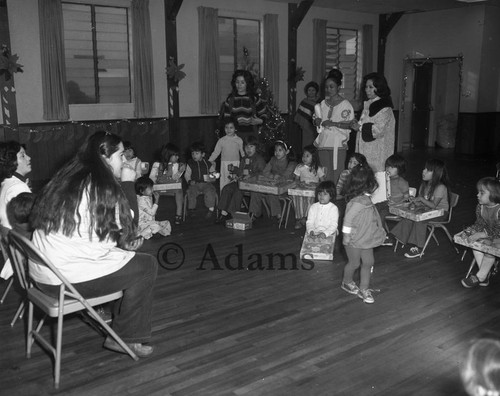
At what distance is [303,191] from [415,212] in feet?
4.36

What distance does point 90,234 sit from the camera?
310cm

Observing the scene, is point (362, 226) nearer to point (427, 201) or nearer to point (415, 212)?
point (415, 212)

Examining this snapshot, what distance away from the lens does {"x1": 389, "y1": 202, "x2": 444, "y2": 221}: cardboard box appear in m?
5.18

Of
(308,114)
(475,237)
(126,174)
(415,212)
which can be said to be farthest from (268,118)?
(475,237)

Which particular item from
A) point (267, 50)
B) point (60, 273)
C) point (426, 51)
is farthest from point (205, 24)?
point (60, 273)

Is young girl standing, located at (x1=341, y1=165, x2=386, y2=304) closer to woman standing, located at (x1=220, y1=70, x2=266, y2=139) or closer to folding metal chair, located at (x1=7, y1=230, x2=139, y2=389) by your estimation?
folding metal chair, located at (x1=7, y1=230, x2=139, y2=389)

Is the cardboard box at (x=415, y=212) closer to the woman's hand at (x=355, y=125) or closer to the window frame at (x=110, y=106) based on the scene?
the woman's hand at (x=355, y=125)

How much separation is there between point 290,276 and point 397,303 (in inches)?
39.4

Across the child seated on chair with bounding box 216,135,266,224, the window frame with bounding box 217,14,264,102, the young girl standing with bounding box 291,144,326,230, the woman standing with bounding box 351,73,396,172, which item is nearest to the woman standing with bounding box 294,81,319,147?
the window frame with bounding box 217,14,264,102

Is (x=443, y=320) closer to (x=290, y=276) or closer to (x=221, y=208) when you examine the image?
(x=290, y=276)

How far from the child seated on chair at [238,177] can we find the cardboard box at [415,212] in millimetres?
2014

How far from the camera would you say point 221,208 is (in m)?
6.98

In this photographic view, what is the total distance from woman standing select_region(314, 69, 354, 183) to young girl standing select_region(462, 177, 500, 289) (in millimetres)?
2438

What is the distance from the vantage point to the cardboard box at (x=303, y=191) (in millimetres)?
6102
